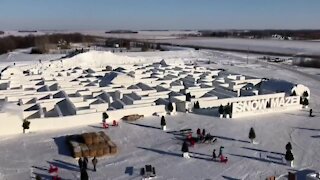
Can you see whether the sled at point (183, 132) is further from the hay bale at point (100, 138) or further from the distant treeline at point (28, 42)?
the distant treeline at point (28, 42)

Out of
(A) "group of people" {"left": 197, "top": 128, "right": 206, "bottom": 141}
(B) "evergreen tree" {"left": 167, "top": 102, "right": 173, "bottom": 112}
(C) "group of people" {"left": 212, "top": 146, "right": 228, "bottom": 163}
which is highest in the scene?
(B) "evergreen tree" {"left": 167, "top": 102, "right": 173, "bottom": 112}

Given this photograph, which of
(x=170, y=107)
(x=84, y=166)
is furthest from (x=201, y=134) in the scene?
(x=84, y=166)

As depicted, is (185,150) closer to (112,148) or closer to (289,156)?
(112,148)

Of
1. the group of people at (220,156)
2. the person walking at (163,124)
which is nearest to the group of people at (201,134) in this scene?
the group of people at (220,156)

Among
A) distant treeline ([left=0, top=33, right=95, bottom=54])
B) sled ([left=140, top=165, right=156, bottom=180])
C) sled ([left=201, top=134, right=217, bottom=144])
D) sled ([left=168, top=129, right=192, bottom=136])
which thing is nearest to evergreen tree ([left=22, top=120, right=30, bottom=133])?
sled ([left=168, top=129, right=192, bottom=136])

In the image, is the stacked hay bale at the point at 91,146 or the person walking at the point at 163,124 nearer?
the stacked hay bale at the point at 91,146

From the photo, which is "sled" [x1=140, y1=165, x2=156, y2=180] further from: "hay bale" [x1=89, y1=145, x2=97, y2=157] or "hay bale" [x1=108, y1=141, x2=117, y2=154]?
"hay bale" [x1=89, y1=145, x2=97, y2=157]
